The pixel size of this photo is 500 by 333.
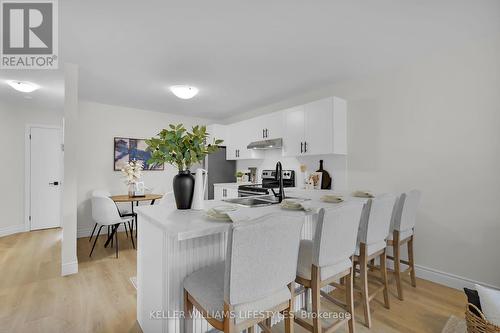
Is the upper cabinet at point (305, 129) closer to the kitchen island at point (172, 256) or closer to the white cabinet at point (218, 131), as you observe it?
the white cabinet at point (218, 131)

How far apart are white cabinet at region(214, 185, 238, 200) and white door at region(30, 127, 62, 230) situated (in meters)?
3.40

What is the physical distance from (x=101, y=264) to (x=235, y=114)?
3775 millimetres

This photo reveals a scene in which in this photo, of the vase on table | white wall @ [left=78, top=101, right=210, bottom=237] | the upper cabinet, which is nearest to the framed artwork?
white wall @ [left=78, top=101, right=210, bottom=237]

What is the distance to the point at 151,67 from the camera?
2.91 metres

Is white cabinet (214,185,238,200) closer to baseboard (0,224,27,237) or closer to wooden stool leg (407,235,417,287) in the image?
wooden stool leg (407,235,417,287)

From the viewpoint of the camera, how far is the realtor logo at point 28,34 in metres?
1.87

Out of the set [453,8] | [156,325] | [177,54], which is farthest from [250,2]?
[156,325]

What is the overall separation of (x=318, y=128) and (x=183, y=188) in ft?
7.84

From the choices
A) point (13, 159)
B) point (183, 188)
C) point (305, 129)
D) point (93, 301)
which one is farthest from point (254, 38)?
point (13, 159)

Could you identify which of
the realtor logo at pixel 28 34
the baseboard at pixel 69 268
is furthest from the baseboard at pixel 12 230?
the realtor logo at pixel 28 34

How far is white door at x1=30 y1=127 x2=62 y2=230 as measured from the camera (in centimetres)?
488

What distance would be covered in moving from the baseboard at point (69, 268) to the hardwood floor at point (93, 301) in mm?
69

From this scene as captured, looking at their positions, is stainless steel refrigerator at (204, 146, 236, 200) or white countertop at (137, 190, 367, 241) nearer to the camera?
white countertop at (137, 190, 367, 241)

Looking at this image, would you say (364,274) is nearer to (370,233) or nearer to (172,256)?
(370,233)
